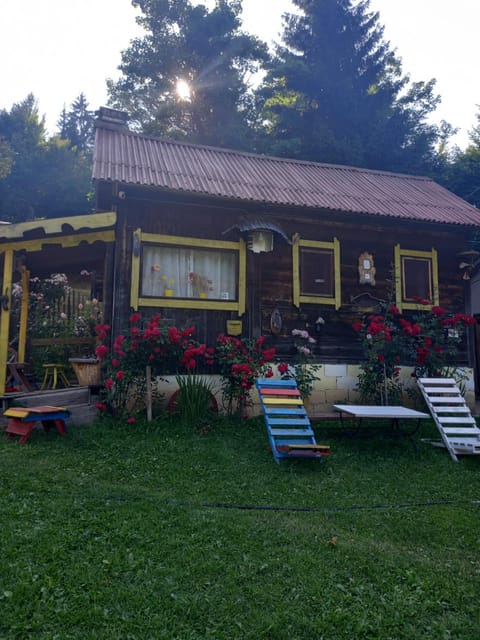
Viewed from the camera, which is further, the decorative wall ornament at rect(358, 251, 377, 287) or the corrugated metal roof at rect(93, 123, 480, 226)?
the decorative wall ornament at rect(358, 251, 377, 287)

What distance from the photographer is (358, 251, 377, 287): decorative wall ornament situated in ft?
29.1

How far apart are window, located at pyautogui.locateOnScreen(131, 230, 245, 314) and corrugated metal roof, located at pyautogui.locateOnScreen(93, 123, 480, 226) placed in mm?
931

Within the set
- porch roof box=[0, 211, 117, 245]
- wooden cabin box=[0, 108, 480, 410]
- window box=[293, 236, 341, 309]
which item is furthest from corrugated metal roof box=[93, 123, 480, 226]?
window box=[293, 236, 341, 309]

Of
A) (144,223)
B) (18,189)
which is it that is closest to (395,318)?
(144,223)

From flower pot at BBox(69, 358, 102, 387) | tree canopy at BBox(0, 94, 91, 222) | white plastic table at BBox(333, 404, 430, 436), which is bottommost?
white plastic table at BBox(333, 404, 430, 436)

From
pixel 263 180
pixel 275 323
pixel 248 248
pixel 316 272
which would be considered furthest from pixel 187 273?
pixel 263 180

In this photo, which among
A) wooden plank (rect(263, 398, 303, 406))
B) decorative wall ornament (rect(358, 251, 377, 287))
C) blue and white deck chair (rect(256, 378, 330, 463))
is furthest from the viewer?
decorative wall ornament (rect(358, 251, 377, 287))

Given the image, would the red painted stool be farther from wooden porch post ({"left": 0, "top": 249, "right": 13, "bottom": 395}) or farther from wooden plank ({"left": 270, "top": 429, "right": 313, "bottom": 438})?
wooden plank ({"left": 270, "top": 429, "right": 313, "bottom": 438})

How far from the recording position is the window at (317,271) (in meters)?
8.55

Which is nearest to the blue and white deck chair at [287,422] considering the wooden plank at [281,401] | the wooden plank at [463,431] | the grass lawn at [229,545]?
the wooden plank at [281,401]

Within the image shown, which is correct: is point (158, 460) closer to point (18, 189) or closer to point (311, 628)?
point (311, 628)

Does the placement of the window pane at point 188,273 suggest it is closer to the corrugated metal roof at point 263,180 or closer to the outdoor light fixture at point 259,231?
the outdoor light fixture at point 259,231

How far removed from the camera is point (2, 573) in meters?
2.83

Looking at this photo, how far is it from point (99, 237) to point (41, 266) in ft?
7.05
